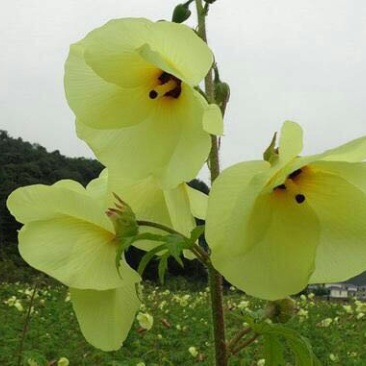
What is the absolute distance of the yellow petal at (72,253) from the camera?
123 centimetres

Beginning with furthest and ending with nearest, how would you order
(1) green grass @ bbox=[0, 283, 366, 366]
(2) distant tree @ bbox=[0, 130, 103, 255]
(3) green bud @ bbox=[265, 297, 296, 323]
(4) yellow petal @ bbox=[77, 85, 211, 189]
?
1. (2) distant tree @ bbox=[0, 130, 103, 255]
2. (1) green grass @ bbox=[0, 283, 366, 366]
3. (3) green bud @ bbox=[265, 297, 296, 323]
4. (4) yellow petal @ bbox=[77, 85, 211, 189]

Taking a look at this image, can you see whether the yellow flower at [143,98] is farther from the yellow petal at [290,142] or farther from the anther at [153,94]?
the yellow petal at [290,142]

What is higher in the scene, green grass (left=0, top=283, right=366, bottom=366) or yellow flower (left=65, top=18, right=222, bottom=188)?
yellow flower (left=65, top=18, right=222, bottom=188)

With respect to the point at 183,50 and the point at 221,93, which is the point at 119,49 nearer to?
the point at 183,50

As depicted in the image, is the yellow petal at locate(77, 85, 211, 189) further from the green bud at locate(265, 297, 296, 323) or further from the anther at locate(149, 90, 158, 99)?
the green bud at locate(265, 297, 296, 323)

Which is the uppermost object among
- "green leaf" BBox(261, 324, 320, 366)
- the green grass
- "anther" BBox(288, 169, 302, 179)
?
"anther" BBox(288, 169, 302, 179)

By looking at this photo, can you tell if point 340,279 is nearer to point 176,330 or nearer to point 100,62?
point 100,62

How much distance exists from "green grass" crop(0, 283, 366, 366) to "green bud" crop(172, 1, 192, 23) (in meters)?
3.93

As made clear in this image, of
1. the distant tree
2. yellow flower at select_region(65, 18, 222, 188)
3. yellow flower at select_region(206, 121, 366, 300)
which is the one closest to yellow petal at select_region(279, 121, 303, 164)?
yellow flower at select_region(206, 121, 366, 300)

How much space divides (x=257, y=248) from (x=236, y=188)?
124 millimetres

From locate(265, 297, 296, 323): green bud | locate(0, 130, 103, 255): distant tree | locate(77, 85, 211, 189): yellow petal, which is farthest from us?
locate(0, 130, 103, 255): distant tree

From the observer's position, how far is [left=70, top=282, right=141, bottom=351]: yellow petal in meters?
1.31

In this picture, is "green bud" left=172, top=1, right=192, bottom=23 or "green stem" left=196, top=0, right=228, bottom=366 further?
"green bud" left=172, top=1, right=192, bottom=23

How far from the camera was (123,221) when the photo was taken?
1260 mm
